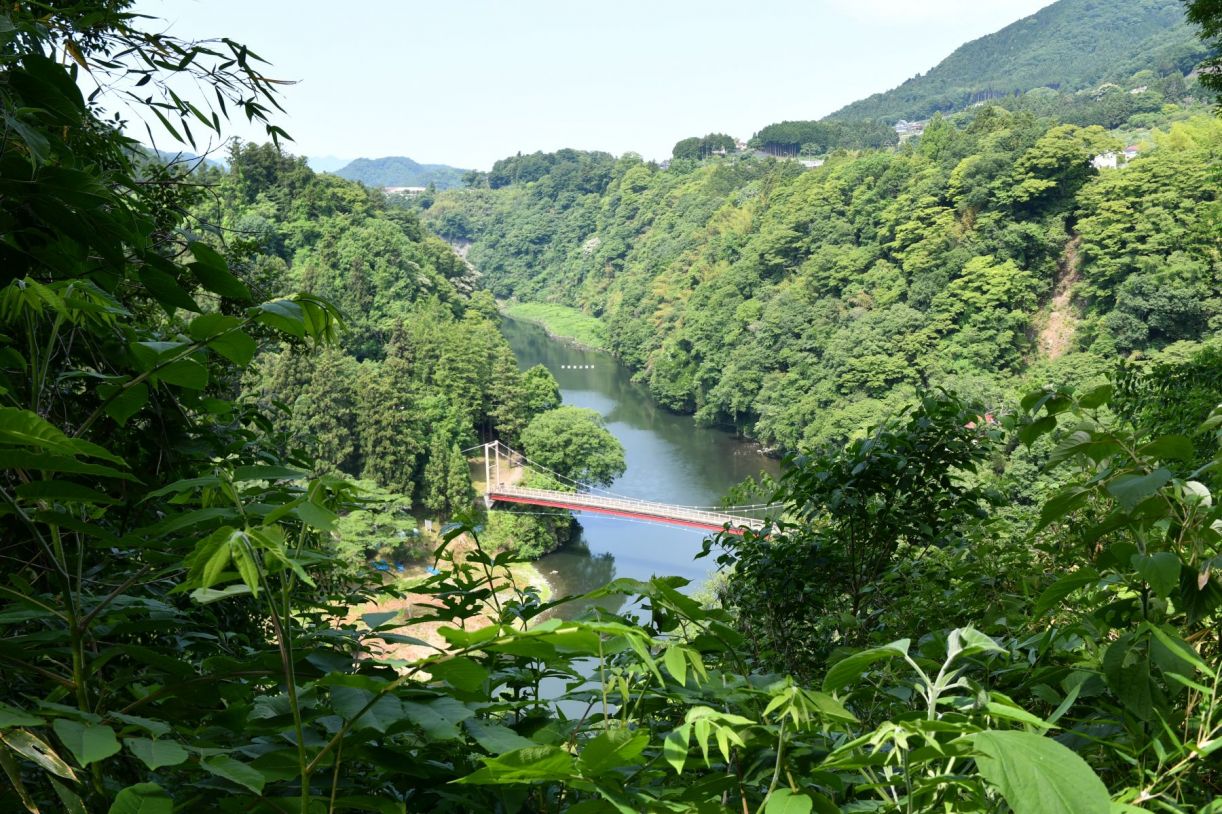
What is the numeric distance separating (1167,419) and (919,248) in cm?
2205

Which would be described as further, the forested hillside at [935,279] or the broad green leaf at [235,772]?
the forested hillside at [935,279]

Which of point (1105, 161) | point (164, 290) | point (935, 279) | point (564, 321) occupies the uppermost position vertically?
point (1105, 161)

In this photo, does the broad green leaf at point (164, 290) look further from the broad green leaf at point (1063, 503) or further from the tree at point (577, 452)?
the tree at point (577, 452)

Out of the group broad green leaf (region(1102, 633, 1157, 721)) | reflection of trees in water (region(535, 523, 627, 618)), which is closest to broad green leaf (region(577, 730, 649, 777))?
broad green leaf (region(1102, 633, 1157, 721))

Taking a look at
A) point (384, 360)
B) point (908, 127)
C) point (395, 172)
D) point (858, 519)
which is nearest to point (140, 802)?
point (858, 519)

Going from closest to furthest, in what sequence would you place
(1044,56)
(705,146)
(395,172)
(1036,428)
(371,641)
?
(1036,428), (371,641), (705,146), (1044,56), (395,172)

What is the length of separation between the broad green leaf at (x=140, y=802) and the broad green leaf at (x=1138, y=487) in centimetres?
58

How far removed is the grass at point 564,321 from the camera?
4377 centimetres

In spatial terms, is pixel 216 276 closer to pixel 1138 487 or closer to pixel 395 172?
pixel 1138 487

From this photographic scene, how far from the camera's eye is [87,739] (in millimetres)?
404

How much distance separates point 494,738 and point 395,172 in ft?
489

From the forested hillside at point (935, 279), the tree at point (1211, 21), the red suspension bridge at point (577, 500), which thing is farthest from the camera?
the forested hillside at point (935, 279)

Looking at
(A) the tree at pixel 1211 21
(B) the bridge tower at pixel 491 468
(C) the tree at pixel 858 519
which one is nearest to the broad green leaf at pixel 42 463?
(C) the tree at pixel 858 519

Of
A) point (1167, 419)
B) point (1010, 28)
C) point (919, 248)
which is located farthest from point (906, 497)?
point (1010, 28)
